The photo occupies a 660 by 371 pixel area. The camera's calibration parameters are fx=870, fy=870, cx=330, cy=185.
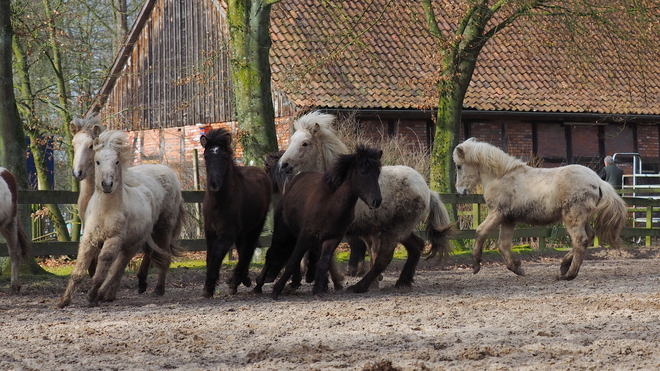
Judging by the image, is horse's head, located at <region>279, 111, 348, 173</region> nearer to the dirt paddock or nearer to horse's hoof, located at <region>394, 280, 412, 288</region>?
the dirt paddock

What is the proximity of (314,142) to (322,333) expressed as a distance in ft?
14.8

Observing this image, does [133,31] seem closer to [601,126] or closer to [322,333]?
[601,126]

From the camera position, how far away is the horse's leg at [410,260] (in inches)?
426

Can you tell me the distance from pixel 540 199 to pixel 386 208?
9.06 ft

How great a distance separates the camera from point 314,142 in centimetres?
1111

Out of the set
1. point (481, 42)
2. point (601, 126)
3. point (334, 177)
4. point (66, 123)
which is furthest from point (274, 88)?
point (334, 177)

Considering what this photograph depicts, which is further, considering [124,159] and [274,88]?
[274,88]

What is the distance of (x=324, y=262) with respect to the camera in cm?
952

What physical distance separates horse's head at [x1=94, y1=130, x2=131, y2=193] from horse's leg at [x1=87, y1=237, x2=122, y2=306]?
0.54 metres

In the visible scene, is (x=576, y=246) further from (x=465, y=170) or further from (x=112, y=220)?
(x=112, y=220)

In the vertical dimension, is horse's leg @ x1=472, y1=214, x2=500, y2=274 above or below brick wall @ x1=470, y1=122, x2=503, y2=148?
below

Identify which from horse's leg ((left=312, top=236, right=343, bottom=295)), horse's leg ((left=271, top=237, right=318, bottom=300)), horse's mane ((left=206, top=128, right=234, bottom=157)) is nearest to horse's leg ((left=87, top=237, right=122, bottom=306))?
horse's mane ((left=206, top=128, right=234, bottom=157))

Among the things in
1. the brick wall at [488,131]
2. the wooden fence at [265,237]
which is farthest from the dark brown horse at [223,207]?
the brick wall at [488,131]

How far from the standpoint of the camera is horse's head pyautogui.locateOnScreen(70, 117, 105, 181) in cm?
935
